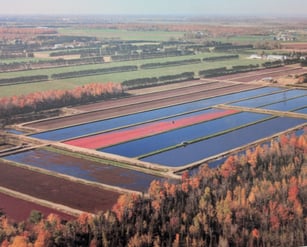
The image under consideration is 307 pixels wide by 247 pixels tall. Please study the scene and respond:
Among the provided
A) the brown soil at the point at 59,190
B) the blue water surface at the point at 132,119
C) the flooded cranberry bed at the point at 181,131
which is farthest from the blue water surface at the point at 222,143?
the blue water surface at the point at 132,119

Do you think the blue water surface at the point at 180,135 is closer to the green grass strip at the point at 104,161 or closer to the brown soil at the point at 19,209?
the green grass strip at the point at 104,161

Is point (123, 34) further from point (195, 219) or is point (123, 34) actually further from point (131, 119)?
point (195, 219)

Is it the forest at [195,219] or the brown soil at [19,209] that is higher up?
the forest at [195,219]

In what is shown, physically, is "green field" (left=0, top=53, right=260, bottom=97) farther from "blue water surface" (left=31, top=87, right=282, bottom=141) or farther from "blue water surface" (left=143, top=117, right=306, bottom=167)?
"blue water surface" (left=143, top=117, right=306, bottom=167)

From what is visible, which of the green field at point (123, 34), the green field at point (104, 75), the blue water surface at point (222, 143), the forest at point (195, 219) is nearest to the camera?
the forest at point (195, 219)

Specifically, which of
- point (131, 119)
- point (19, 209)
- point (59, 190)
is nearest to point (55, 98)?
point (131, 119)

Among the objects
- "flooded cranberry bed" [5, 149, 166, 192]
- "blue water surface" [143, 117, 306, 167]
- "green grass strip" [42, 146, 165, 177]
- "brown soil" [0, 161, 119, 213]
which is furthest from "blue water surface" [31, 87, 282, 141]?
"brown soil" [0, 161, 119, 213]
